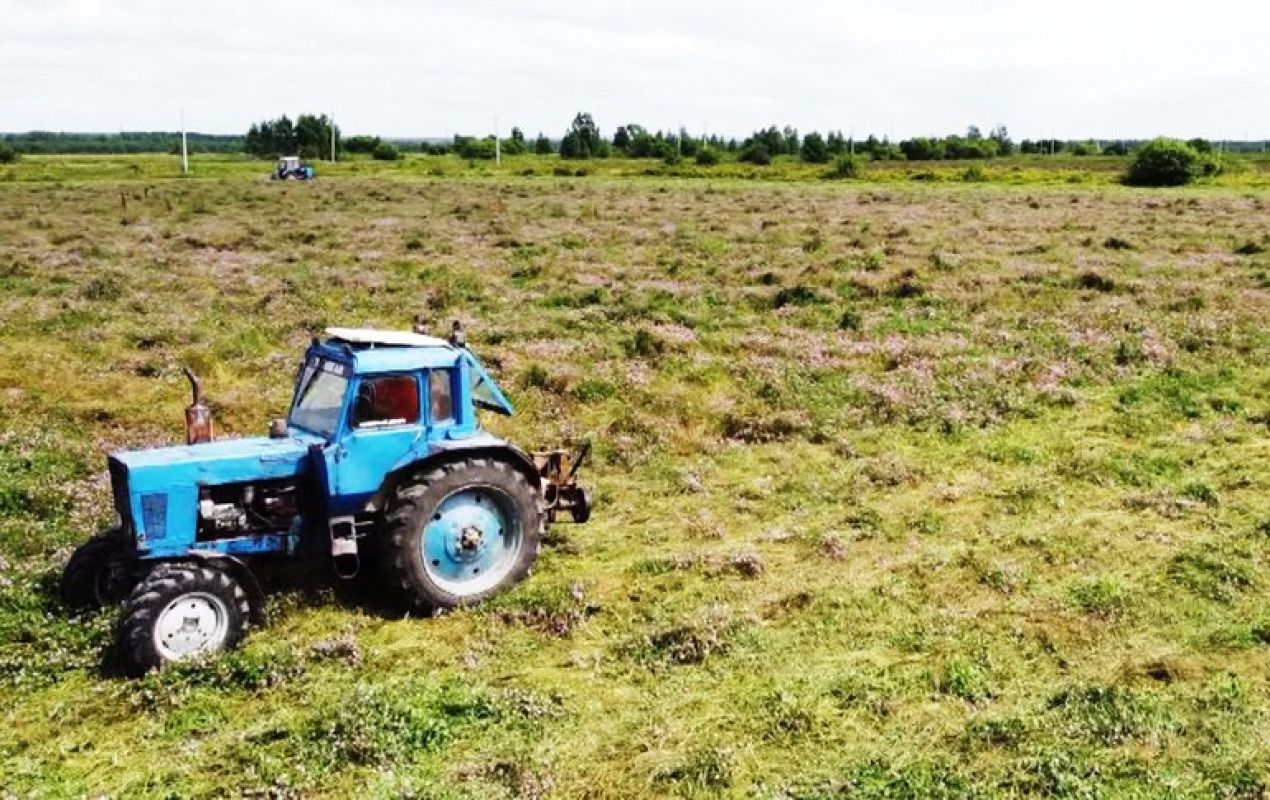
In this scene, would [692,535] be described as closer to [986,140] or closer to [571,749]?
[571,749]

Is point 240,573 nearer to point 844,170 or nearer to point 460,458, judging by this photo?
point 460,458

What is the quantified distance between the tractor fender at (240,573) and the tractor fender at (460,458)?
49.4 inches

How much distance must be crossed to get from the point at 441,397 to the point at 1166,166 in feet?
275

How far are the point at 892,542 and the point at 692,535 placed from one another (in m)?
2.36

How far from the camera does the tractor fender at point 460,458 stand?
10.4 metres

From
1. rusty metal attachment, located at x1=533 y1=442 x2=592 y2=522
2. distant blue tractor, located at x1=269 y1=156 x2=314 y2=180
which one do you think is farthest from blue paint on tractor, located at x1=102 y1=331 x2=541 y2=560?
distant blue tractor, located at x1=269 y1=156 x2=314 y2=180

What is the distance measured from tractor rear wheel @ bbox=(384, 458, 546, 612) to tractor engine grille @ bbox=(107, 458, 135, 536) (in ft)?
7.25

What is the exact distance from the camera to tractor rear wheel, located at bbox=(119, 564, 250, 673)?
9.01 metres

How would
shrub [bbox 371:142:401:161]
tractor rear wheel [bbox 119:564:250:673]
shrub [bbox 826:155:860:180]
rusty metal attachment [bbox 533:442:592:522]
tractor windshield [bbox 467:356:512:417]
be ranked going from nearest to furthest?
tractor rear wheel [bbox 119:564:250:673], tractor windshield [bbox 467:356:512:417], rusty metal attachment [bbox 533:442:592:522], shrub [bbox 826:155:860:180], shrub [bbox 371:142:401:161]

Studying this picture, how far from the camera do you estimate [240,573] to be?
9672 mm

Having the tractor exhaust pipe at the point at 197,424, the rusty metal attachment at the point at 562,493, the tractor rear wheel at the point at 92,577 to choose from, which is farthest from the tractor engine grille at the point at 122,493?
the rusty metal attachment at the point at 562,493

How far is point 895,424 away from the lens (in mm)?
17781

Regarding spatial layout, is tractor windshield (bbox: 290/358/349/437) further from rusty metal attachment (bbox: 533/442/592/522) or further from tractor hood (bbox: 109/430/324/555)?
rusty metal attachment (bbox: 533/442/592/522)

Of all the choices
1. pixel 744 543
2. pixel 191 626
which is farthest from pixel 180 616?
pixel 744 543
